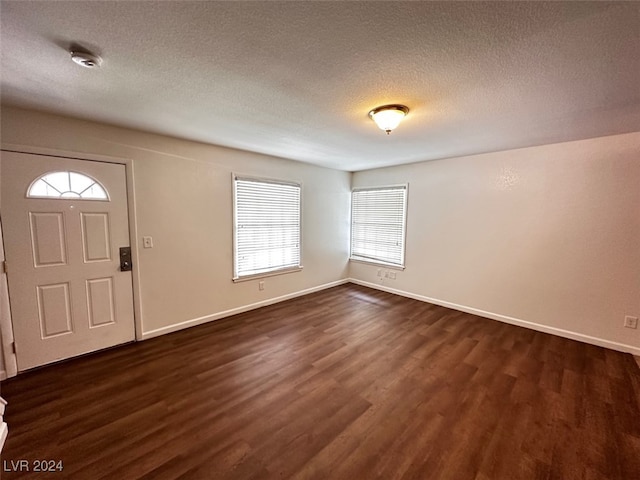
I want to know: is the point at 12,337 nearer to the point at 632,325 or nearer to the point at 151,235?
the point at 151,235

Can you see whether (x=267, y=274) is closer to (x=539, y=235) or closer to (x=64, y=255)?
(x=64, y=255)

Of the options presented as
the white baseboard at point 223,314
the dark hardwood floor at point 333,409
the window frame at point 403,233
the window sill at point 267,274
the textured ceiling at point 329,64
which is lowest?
the dark hardwood floor at point 333,409

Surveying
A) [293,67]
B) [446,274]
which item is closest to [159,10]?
[293,67]

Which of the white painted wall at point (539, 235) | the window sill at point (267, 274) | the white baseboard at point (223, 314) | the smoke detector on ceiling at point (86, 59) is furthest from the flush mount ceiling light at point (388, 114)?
the white baseboard at point (223, 314)

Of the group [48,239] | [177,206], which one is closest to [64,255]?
[48,239]

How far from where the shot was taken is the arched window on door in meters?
2.31

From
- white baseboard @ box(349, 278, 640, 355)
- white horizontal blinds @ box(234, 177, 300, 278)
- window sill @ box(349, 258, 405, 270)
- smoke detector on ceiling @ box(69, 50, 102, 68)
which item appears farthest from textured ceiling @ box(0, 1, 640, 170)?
window sill @ box(349, 258, 405, 270)

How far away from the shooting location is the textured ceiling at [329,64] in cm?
117

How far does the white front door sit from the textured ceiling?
602 millimetres

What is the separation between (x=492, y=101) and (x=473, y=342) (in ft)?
8.56

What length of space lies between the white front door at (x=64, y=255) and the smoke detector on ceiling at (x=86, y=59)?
1.41m

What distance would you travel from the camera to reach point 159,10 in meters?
1.16

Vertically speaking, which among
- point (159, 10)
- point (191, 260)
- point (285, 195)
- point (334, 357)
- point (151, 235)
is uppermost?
point (159, 10)

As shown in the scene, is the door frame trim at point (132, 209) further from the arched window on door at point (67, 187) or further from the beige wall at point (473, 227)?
the arched window on door at point (67, 187)
